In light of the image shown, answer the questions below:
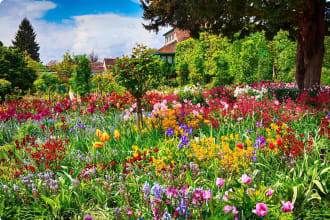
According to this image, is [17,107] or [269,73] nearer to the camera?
[17,107]

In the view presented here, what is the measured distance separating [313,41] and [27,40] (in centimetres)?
4905

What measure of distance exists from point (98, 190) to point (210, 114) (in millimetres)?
3148

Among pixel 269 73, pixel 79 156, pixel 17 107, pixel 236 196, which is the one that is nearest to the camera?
pixel 236 196

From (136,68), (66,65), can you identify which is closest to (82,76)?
(66,65)

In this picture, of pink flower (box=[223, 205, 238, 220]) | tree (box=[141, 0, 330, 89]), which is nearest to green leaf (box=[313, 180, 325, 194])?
pink flower (box=[223, 205, 238, 220])

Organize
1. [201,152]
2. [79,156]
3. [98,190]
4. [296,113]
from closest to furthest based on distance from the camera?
[98,190], [201,152], [79,156], [296,113]

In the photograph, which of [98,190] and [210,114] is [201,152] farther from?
[210,114]

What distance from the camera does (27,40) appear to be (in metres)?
45.4

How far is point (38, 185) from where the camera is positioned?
2537mm

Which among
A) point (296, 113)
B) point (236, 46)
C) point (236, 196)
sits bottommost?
point (236, 196)

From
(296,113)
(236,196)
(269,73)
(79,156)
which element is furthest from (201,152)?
(269,73)

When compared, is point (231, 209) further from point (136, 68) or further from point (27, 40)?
point (27, 40)

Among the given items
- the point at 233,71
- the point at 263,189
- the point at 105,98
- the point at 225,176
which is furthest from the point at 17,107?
the point at 233,71

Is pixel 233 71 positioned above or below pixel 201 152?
above
